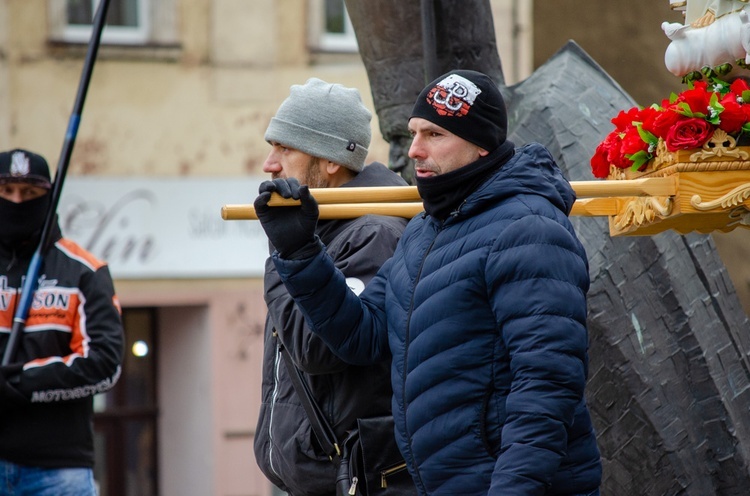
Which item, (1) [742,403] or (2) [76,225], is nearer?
(1) [742,403]

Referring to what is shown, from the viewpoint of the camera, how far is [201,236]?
35.6ft

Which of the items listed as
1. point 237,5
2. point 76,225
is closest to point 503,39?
point 237,5

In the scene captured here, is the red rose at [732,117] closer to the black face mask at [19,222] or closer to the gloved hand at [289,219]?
the gloved hand at [289,219]

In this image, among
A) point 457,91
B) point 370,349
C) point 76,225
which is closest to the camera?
point 457,91

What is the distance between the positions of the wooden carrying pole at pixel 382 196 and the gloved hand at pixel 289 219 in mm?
20

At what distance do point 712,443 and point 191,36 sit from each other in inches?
299

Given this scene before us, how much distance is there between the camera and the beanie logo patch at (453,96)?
9.81 feet

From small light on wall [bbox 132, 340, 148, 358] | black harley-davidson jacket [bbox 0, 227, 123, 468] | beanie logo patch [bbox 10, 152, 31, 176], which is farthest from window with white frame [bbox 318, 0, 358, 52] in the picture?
black harley-davidson jacket [bbox 0, 227, 123, 468]

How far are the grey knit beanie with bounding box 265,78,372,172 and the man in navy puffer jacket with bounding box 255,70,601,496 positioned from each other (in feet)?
1.77

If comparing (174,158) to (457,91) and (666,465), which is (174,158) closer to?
(666,465)

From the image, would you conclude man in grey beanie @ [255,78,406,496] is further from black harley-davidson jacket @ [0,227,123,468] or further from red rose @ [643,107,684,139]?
black harley-davidson jacket @ [0,227,123,468]

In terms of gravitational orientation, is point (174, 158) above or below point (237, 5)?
below

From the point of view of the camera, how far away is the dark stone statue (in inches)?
162

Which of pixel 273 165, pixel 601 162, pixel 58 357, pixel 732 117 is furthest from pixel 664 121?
pixel 58 357
